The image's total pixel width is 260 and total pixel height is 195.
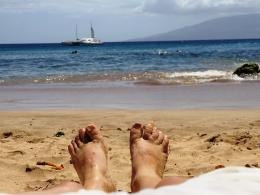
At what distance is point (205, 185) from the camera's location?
2090 millimetres

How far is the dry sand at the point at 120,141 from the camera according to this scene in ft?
12.8

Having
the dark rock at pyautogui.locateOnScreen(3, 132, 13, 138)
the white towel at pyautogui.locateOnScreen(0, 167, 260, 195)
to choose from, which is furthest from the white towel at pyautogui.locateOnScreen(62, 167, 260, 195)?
the dark rock at pyautogui.locateOnScreen(3, 132, 13, 138)

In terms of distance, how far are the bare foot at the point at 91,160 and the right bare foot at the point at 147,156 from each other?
0.17 m

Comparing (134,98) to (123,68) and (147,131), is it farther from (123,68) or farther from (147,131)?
(123,68)

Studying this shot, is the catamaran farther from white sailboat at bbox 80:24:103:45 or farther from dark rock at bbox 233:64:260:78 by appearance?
dark rock at bbox 233:64:260:78

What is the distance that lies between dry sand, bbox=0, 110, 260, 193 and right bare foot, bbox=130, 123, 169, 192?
35 cm

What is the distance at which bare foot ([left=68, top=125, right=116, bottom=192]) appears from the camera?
2596mm

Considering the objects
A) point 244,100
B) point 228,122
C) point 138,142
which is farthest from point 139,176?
point 244,100

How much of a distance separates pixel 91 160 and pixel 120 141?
1994mm

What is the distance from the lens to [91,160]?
3.10 metres

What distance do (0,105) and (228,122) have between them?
4.24 metres

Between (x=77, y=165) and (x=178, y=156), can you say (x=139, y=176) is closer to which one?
(x=77, y=165)

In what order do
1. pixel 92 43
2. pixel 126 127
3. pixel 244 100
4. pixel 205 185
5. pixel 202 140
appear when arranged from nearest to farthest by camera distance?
pixel 205 185 → pixel 202 140 → pixel 126 127 → pixel 244 100 → pixel 92 43

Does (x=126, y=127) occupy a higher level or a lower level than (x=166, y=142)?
lower
